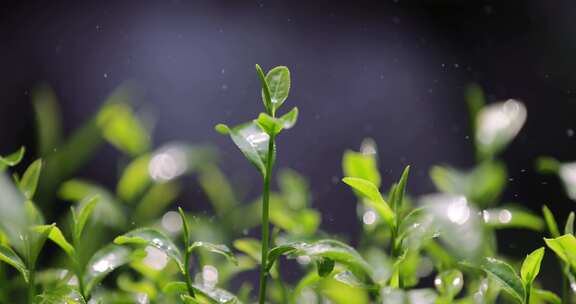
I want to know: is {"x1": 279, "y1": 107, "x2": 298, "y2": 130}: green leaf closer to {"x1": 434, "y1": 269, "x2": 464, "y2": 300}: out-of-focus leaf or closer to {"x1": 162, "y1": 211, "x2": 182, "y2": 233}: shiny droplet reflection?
{"x1": 434, "y1": 269, "x2": 464, "y2": 300}: out-of-focus leaf

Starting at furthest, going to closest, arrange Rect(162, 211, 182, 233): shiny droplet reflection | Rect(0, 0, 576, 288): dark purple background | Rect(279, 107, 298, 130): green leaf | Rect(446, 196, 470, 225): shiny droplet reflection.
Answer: Rect(0, 0, 576, 288): dark purple background < Rect(162, 211, 182, 233): shiny droplet reflection < Rect(446, 196, 470, 225): shiny droplet reflection < Rect(279, 107, 298, 130): green leaf

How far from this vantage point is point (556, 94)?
3.99 feet

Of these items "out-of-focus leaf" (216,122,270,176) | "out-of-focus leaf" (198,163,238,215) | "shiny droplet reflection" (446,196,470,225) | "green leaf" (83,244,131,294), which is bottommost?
"out-of-focus leaf" (198,163,238,215)

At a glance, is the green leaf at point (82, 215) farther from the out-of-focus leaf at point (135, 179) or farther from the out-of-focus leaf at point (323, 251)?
the out-of-focus leaf at point (135, 179)

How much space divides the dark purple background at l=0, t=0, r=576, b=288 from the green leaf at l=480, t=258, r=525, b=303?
0.76 meters

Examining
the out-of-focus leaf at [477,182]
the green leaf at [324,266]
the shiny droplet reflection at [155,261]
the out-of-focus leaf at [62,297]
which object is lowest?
the shiny droplet reflection at [155,261]

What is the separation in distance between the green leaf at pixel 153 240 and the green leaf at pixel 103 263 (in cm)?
4

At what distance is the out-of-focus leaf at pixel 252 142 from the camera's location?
A: 0.36 metres

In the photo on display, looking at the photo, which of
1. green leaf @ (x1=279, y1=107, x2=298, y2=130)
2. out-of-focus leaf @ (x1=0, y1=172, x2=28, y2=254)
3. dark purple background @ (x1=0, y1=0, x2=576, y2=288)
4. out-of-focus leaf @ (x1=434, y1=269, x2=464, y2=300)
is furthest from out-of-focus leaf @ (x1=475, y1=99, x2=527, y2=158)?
dark purple background @ (x1=0, y1=0, x2=576, y2=288)

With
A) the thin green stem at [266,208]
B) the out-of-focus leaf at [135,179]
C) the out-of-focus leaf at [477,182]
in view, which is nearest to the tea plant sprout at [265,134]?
the thin green stem at [266,208]

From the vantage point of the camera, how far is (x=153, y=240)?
0.37 meters

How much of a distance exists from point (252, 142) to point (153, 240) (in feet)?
0.25

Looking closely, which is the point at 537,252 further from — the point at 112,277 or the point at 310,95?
the point at 310,95

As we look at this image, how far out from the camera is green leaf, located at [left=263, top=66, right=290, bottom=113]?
371 millimetres
